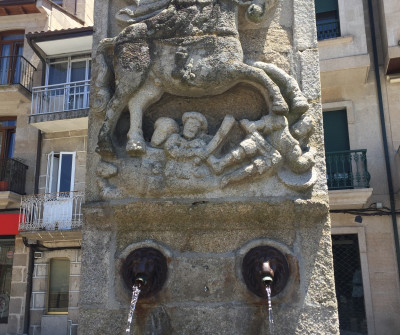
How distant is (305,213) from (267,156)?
0.42m

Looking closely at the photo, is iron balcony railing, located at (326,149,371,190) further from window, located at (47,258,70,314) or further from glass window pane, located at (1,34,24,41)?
glass window pane, located at (1,34,24,41)

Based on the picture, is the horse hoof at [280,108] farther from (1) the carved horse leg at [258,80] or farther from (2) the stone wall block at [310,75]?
(2) the stone wall block at [310,75]

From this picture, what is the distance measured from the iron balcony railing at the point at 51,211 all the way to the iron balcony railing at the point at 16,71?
10.5 feet

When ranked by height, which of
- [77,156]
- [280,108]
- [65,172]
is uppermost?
[77,156]

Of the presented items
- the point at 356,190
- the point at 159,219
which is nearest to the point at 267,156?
the point at 159,219

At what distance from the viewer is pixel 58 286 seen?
450 inches

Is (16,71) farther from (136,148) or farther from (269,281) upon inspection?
(269,281)

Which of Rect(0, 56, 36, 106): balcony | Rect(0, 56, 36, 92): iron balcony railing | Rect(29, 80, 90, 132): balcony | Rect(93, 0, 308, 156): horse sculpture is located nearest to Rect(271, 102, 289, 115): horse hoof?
Rect(93, 0, 308, 156): horse sculpture

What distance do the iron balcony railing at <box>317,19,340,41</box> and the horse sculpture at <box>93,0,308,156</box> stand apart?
25.1 feet

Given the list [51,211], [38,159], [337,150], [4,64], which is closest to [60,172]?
[38,159]

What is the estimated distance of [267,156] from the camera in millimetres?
2809

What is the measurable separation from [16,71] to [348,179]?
9486 millimetres

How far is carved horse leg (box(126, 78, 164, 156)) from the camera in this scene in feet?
9.51

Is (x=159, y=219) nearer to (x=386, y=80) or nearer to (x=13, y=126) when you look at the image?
(x=386, y=80)
